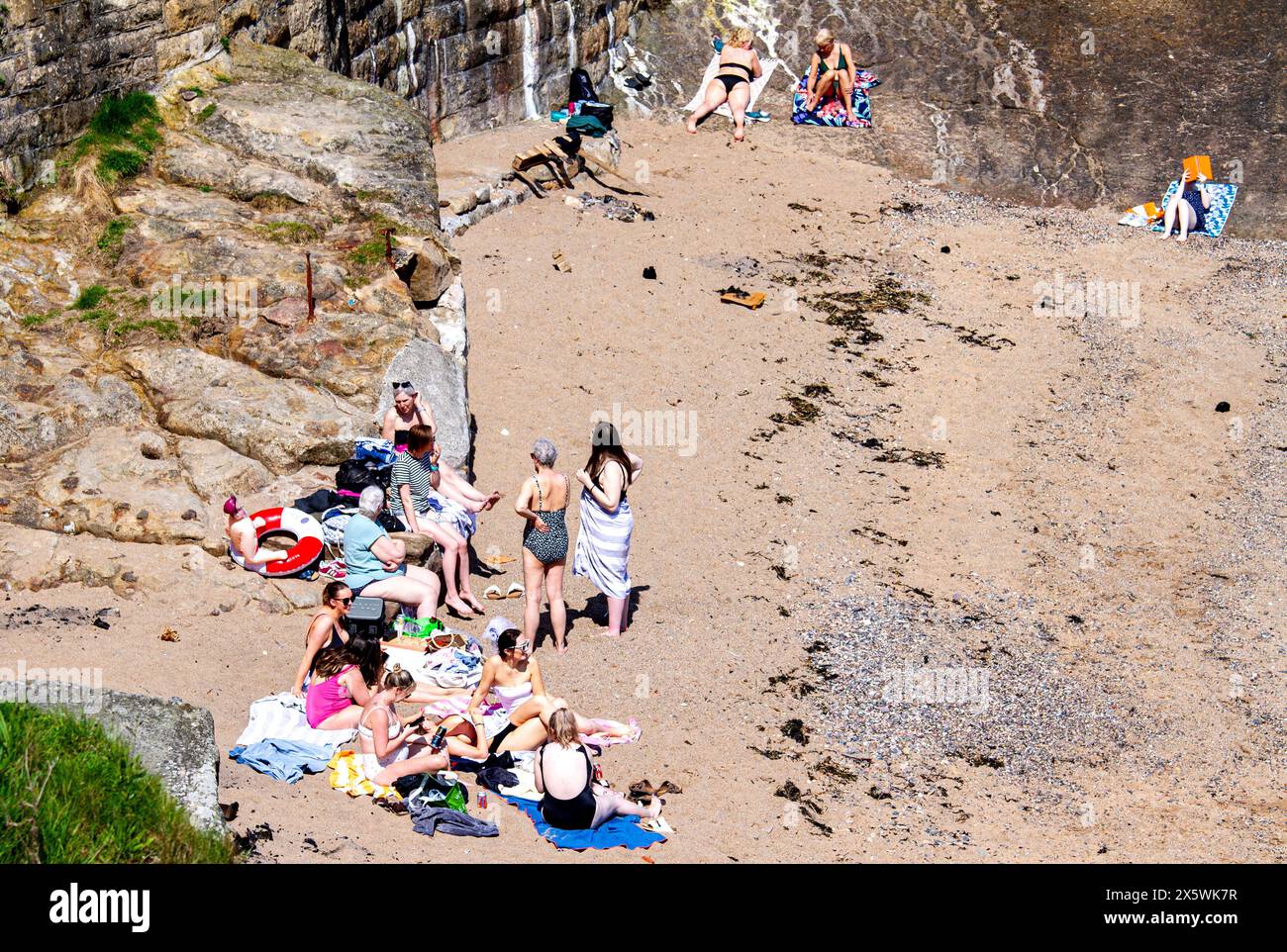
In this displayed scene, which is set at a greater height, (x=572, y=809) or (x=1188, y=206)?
(x=1188, y=206)

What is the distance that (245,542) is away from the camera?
1091 cm

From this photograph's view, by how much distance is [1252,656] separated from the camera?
11992 millimetres

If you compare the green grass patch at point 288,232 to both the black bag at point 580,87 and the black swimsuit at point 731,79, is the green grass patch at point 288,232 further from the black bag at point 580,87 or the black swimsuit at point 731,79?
the black swimsuit at point 731,79

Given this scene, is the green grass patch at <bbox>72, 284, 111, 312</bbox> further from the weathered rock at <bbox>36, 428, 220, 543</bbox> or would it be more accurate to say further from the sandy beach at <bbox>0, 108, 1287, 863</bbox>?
the sandy beach at <bbox>0, 108, 1287, 863</bbox>

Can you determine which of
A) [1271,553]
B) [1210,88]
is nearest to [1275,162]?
[1210,88]

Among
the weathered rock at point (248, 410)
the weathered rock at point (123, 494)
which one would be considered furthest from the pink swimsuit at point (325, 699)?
the weathered rock at point (248, 410)

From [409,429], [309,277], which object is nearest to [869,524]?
[409,429]

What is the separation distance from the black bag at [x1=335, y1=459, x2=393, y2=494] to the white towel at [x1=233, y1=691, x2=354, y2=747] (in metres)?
2.54

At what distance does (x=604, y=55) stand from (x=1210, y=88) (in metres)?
8.79

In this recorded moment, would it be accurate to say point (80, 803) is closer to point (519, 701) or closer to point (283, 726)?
point (283, 726)

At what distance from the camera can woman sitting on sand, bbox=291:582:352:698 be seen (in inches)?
380

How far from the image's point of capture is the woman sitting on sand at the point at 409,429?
11.7m

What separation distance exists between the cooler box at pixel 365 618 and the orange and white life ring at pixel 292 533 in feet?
2.34

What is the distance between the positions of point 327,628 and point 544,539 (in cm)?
189
